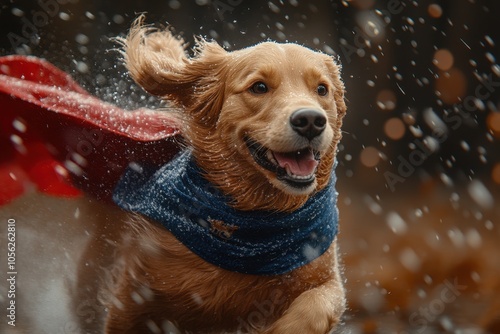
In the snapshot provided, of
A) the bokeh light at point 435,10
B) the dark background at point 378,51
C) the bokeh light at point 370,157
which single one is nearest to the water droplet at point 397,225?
the dark background at point 378,51

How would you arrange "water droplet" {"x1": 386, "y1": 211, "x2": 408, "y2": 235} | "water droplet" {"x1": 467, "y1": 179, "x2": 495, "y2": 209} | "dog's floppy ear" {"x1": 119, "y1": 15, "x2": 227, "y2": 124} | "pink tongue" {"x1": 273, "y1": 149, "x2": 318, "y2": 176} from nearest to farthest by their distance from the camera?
1. "pink tongue" {"x1": 273, "y1": 149, "x2": 318, "y2": 176}
2. "dog's floppy ear" {"x1": 119, "y1": 15, "x2": 227, "y2": 124}
3. "water droplet" {"x1": 467, "y1": 179, "x2": 495, "y2": 209}
4. "water droplet" {"x1": 386, "y1": 211, "x2": 408, "y2": 235}

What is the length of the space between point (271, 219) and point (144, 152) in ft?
2.36

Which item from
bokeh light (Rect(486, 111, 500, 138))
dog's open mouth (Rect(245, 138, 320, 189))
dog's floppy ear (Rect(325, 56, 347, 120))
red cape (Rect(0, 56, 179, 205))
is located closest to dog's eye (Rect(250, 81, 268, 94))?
dog's open mouth (Rect(245, 138, 320, 189))

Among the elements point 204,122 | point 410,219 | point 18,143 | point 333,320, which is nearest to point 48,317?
point 18,143

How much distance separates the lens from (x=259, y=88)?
9.25ft

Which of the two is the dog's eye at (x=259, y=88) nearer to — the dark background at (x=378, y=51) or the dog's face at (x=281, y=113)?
the dog's face at (x=281, y=113)

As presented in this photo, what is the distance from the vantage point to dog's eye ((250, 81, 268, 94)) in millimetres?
2809

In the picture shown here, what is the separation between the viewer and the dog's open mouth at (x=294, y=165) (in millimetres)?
2686

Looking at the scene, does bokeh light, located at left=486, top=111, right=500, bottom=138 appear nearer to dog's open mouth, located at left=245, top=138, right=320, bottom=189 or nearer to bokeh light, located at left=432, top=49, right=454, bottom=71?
bokeh light, located at left=432, top=49, right=454, bottom=71

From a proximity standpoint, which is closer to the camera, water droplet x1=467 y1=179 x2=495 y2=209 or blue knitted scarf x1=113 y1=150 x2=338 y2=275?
blue knitted scarf x1=113 y1=150 x2=338 y2=275

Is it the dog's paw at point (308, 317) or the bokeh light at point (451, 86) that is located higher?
the dog's paw at point (308, 317)

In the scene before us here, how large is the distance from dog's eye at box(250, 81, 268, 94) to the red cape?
0.52 metres

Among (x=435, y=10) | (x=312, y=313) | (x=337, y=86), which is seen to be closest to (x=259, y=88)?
(x=337, y=86)

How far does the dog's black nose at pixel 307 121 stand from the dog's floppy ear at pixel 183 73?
1.59ft
